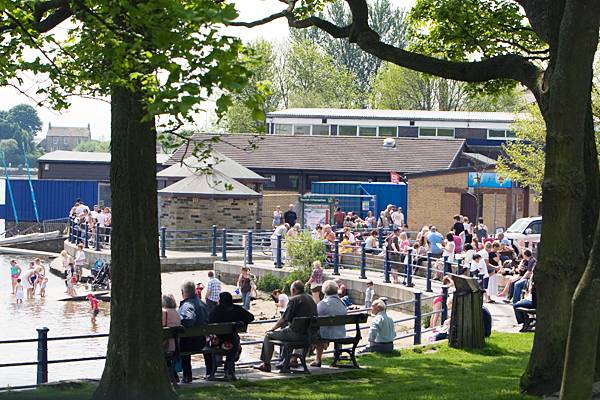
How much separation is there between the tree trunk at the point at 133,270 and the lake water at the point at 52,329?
6.20 m

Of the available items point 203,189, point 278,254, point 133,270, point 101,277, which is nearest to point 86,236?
point 203,189

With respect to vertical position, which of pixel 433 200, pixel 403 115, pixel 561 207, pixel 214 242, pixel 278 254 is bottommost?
pixel 278 254

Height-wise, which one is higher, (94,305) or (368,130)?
(368,130)

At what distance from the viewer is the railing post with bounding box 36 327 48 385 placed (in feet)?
45.7

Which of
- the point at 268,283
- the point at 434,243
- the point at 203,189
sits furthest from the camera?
the point at 203,189

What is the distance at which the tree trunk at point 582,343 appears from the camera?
301 inches

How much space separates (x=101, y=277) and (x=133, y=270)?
75.4ft

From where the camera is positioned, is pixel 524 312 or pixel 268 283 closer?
pixel 524 312

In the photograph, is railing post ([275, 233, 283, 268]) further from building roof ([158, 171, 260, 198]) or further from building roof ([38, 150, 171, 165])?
building roof ([38, 150, 171, 165])

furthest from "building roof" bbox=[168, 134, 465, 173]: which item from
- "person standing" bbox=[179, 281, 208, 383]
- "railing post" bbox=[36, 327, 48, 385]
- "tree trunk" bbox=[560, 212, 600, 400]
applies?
"tree trunk" bbox=[560, 212, 600, 400]

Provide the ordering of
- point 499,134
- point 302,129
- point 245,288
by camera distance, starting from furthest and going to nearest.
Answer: point 302,129, point 499,134, point 245,288

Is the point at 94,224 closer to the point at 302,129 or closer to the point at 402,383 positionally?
the point at 402,383

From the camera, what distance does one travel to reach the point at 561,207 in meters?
11.6

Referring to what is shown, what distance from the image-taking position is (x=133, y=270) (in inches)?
460
